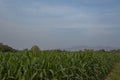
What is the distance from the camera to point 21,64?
8.30 metres

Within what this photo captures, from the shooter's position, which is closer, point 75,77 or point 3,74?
point 3,74

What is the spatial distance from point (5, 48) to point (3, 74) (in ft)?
86.1

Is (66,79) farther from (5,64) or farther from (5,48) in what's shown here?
(5,48)

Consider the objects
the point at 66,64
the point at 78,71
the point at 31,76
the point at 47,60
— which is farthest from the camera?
the point at 78,71

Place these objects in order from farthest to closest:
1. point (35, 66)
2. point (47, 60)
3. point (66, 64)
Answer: point (66, 64) → point (47, 60) → point (35, 66)

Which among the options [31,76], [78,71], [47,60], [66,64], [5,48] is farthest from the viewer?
[5,48]

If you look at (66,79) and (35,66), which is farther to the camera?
A: (66,79)

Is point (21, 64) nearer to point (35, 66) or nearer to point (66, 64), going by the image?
point (35, 66)

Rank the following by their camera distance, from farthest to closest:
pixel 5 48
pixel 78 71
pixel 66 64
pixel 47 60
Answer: pixel 5 48 → pixel 78 71 → pixel 66 64 → pixel 47 60

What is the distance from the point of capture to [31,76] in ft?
25.6

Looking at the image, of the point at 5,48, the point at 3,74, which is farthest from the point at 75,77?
the point at 5,48

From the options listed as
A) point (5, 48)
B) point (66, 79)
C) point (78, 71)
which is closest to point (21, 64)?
point (66, 79)

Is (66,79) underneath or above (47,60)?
underneath

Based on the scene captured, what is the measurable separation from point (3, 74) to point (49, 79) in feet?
4.01
